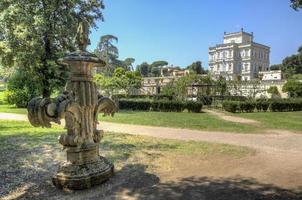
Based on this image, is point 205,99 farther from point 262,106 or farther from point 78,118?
point 78,118

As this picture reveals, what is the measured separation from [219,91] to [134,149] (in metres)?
24.8

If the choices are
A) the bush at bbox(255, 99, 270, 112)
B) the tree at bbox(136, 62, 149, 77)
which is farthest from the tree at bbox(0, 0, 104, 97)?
the tree at bbox(136, 62, 149, 77)

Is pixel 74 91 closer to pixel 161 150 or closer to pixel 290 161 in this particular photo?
pixel 161 150

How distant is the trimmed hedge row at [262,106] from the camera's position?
901 inches

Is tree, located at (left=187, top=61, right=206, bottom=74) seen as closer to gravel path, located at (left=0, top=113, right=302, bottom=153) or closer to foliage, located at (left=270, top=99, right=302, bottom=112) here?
foliage, located at (left=270, top=99, right=302, bottom=112)

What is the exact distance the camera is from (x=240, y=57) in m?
104

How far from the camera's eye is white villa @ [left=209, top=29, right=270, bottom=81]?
102m

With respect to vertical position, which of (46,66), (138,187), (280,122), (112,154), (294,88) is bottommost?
(138,187)

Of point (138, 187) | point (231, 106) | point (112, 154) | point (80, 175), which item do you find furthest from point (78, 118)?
point (231, 106)

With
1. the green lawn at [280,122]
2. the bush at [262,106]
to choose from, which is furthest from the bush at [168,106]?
the bush at [262,106]

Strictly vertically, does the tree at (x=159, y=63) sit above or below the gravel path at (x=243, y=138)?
above

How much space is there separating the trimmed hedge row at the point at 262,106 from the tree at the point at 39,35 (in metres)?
11.3

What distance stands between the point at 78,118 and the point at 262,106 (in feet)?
70.1

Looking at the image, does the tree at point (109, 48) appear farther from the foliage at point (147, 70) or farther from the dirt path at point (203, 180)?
the dirt path at point (203, 180)
